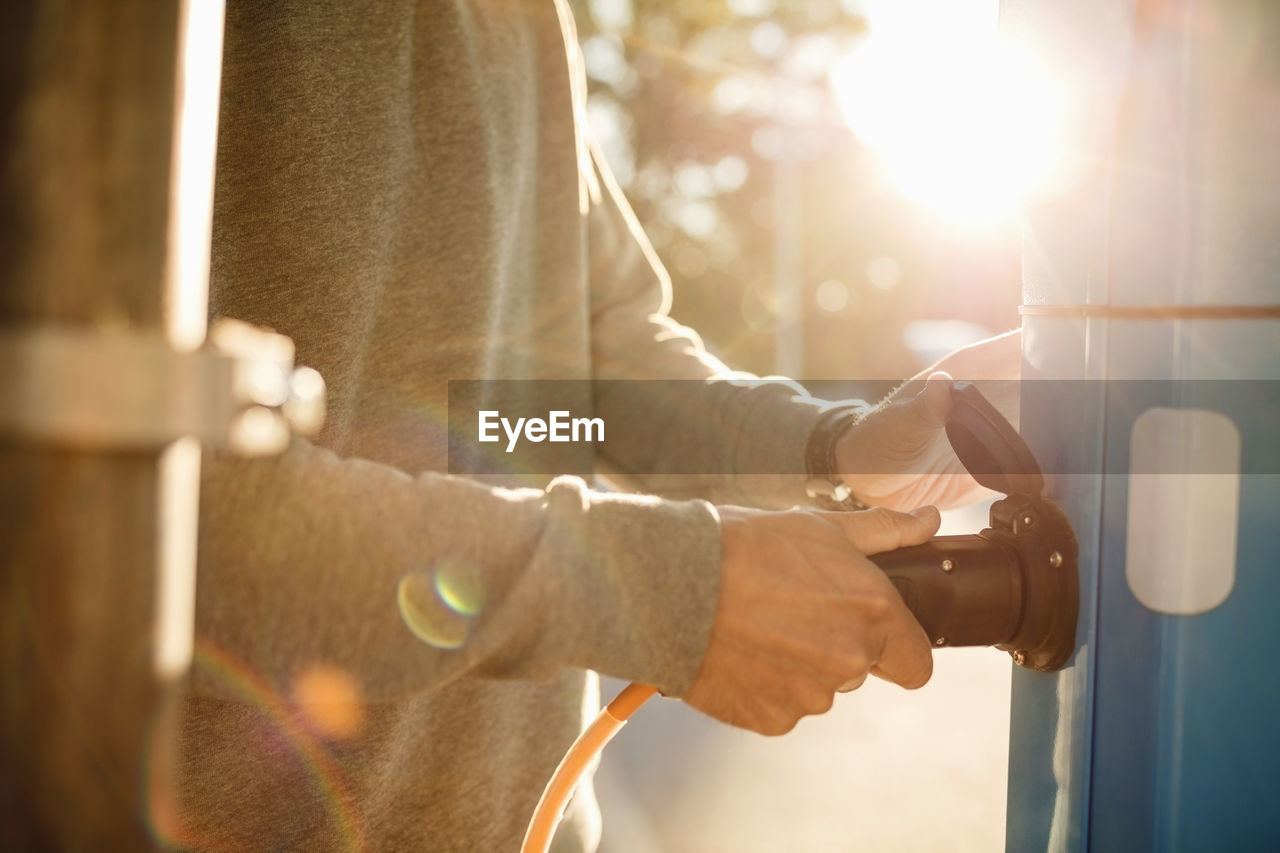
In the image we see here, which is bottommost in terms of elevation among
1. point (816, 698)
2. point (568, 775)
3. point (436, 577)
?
point (568, 775)

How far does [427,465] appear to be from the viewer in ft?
4.41

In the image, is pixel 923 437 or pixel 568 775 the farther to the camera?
pixel 923 437

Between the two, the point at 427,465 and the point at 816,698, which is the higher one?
the point at 427,465

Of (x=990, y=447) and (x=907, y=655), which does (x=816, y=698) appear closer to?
(x=907, y=655)

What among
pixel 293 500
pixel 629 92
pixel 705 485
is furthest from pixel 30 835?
A: pixel 629 92

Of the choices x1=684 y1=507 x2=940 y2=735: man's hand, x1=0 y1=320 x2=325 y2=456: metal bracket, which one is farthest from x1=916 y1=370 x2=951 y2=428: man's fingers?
x1=0 y1=320 x2=325 y2=456: metal bracket

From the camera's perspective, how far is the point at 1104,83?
0.87 metres

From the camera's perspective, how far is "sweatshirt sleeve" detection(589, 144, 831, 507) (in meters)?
1.45

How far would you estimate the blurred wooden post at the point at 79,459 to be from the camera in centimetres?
42

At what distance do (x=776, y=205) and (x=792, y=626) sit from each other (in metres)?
16.7

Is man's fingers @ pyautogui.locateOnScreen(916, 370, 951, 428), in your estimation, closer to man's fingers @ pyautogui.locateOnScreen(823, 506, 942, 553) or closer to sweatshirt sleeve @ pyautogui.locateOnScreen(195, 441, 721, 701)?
man's fingers @ pyautogui.locateOnScreen(823, 506, 942, 553)

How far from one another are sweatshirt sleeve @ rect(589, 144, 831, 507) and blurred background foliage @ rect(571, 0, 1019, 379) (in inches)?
551

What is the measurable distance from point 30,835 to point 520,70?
128 cm

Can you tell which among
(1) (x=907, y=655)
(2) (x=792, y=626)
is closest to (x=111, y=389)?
(2) (x=792, y=626)
